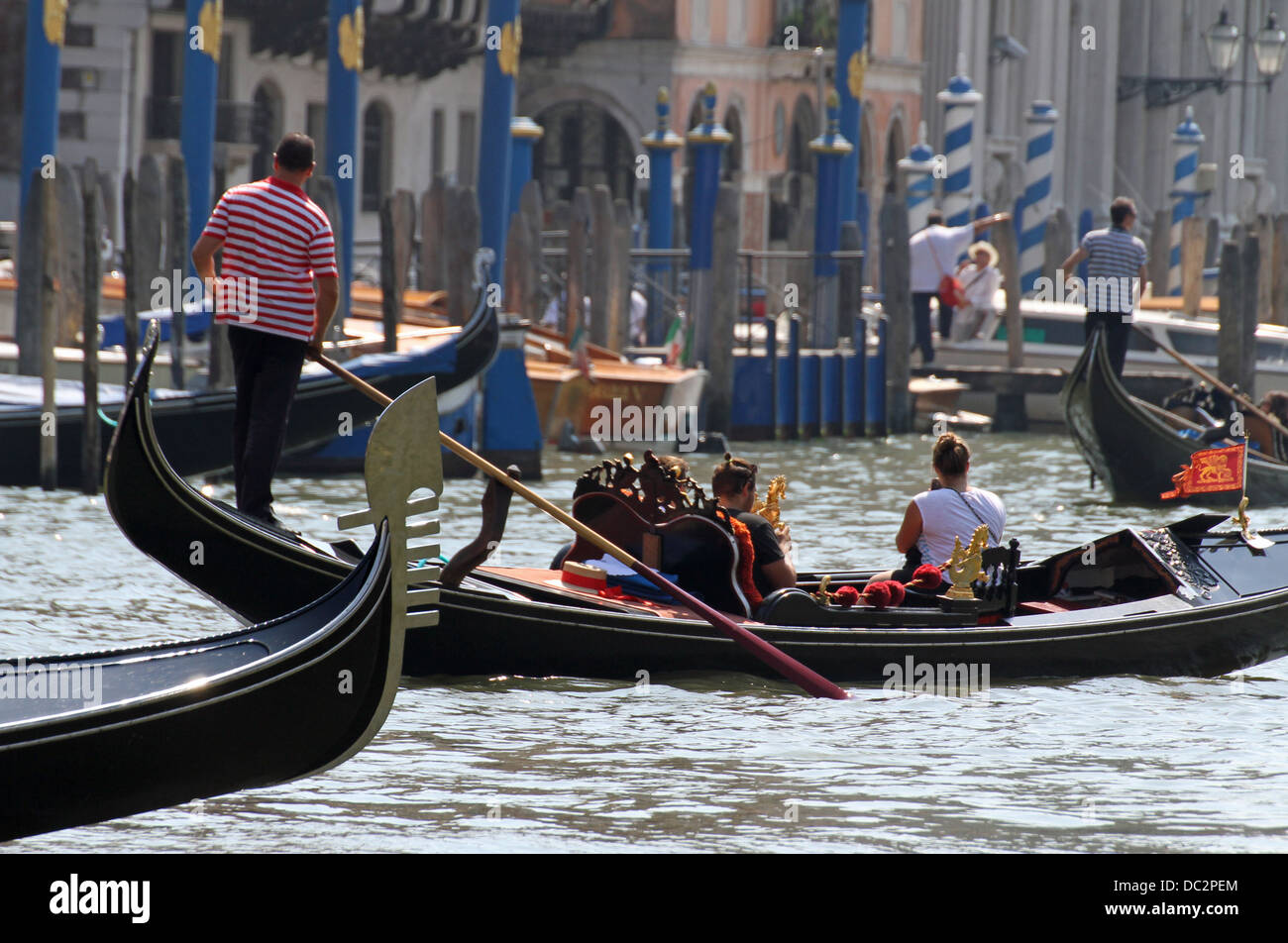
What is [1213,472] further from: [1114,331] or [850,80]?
[850,80]

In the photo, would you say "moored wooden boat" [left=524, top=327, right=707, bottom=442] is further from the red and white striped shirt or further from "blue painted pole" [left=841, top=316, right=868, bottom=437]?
the red and white striped shirt

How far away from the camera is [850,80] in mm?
17234

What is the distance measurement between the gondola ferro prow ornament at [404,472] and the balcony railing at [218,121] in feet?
49.9

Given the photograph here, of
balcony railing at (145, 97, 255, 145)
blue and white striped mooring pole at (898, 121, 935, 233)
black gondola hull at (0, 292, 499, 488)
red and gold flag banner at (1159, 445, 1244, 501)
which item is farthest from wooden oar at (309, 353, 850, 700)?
balcony railing at (145, 97, 255, 145)

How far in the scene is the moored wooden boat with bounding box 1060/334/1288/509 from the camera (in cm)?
1156

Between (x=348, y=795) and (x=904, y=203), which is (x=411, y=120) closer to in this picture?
(x=904, y=203)

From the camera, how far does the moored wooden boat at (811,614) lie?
21.5ft

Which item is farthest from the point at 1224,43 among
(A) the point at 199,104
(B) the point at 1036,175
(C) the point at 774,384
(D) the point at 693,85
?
(A) the point at 199,104

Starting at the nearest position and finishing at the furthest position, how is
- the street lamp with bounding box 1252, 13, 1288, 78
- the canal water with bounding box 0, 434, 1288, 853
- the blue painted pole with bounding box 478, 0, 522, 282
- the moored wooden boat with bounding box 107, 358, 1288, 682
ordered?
1. the canal water with bounding box 0, 434, 1288, 853
2. the moored wooden boat with bounding box 107, 358, 1288, 682
3. the blue painted pole with bounding box 478, 0, 522, 282
4. the street lamp with bounding box 1252, 13, 1288, 78

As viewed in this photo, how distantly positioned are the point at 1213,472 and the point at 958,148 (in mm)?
11853

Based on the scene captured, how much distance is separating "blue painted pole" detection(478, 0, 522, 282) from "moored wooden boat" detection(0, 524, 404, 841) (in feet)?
25.4

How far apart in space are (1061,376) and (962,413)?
2.54ft

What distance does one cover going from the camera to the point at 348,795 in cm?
582

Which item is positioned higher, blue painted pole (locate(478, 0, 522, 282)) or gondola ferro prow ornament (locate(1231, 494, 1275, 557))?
blue painted pole (locate(478, 0, 522, 282))
